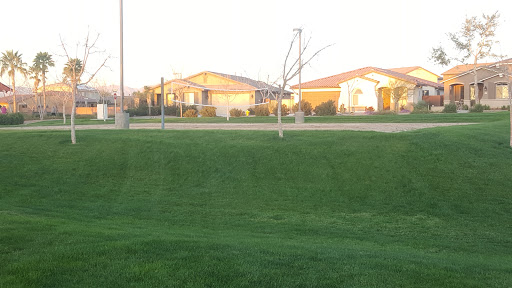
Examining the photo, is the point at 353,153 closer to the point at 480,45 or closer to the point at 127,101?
the point at 480,45

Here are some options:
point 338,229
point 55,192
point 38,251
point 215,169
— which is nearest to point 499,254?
point 338,229

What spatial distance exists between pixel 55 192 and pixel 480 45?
3981 centimetres

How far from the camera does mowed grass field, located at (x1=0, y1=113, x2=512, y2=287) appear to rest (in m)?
5.77

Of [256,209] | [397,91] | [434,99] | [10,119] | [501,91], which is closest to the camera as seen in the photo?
[256,209]

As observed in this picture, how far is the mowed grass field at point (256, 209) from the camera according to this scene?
577 cm

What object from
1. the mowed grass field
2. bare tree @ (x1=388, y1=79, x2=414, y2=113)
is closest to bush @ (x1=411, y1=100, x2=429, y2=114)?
bare tree @ (x1=388, y1=79, x2=414, y2=113)

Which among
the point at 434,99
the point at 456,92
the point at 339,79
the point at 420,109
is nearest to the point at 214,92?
the point at 339,79

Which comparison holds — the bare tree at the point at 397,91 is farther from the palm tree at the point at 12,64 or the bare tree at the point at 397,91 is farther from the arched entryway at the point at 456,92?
the palm tree at the point at 12,64

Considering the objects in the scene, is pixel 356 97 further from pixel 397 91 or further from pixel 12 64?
pixel 12 64

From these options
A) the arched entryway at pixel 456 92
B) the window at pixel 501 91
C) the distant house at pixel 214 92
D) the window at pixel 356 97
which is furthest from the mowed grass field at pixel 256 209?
A: the arched entryway at pixel 456 92

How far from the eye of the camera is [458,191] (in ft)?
43.4

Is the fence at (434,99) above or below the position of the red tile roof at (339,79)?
below

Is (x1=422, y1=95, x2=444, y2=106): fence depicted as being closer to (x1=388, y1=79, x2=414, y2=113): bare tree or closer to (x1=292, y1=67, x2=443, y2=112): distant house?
(x1=292, y1=67, x2=443, y2=112): distant house

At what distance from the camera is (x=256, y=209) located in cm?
1217
